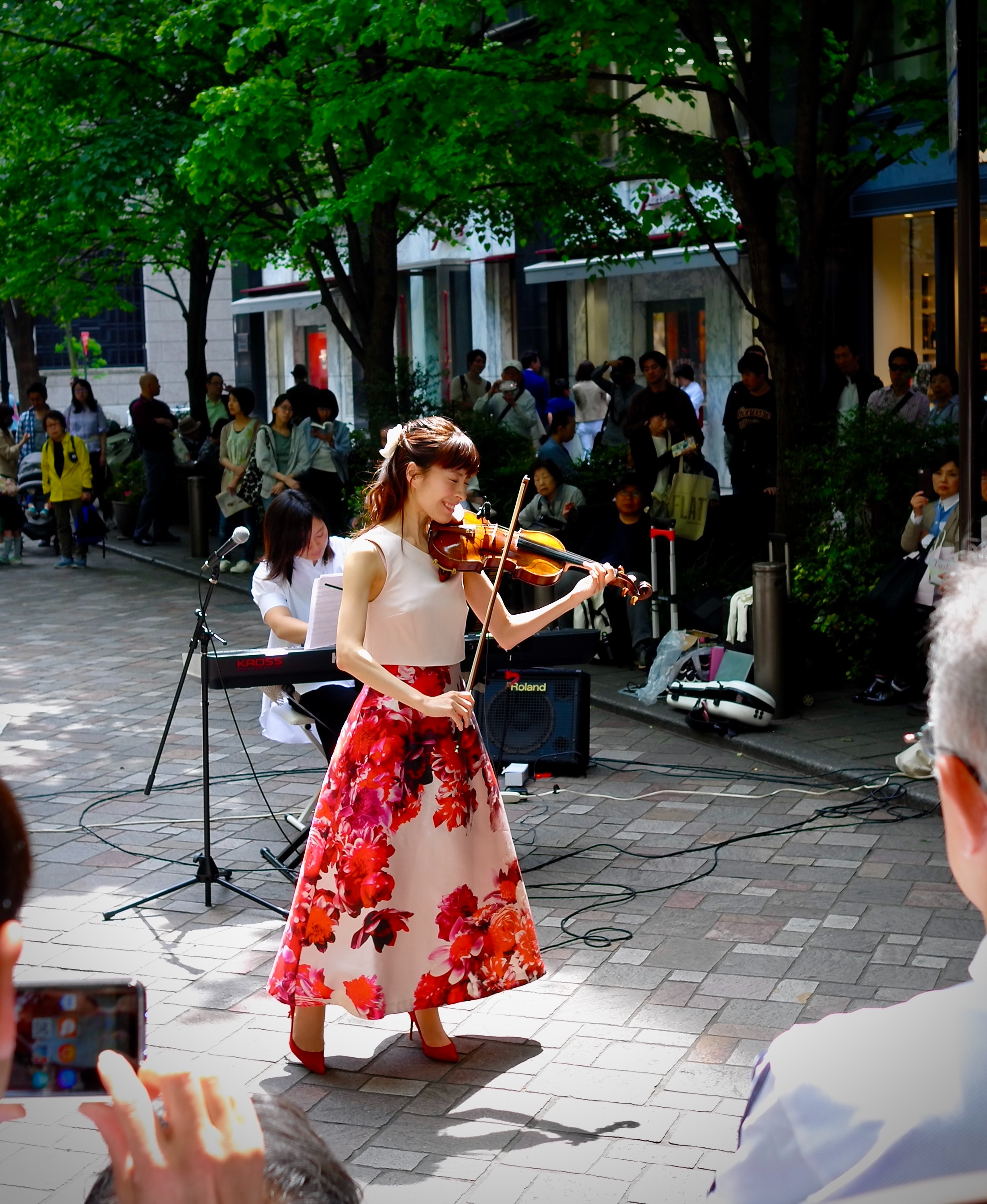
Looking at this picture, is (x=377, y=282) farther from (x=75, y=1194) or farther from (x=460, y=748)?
(x=75, y=1194)

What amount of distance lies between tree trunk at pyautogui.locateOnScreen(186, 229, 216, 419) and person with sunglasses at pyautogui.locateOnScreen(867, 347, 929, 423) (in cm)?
1158

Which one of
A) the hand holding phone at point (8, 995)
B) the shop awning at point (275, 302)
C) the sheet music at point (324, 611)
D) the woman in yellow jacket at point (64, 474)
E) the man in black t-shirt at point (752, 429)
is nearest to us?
the hand holding phone at point (8, 995)

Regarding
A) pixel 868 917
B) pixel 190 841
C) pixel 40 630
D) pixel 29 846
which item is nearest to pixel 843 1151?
pixel 29 846

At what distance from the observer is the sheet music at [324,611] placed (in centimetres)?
640

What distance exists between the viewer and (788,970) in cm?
574

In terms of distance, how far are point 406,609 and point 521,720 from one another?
389 cm

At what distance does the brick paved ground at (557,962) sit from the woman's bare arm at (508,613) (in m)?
1.29

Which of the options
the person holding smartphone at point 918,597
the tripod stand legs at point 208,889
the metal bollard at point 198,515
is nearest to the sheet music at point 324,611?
the tripod stand legs at point 208,889

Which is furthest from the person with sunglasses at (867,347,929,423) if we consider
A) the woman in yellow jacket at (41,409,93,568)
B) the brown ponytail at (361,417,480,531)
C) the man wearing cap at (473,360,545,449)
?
the woman in yellow jacket at (41,409,93,568)

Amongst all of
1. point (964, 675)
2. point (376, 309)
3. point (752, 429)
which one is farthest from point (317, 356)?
point (964, 675)

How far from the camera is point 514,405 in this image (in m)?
18.8

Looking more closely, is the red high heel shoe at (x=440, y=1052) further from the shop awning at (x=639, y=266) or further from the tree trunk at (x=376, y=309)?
the shop awning at (x=639, y=266)

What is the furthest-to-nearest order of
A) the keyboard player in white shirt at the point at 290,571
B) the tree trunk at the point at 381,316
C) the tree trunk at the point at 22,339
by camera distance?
1. the tree trunk at the point at 22,339
2. the tree trunk at the point at 381,316
3. the keyboard player in white shirt at the point at 290,571

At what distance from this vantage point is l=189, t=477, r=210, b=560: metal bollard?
A: 18.6m
